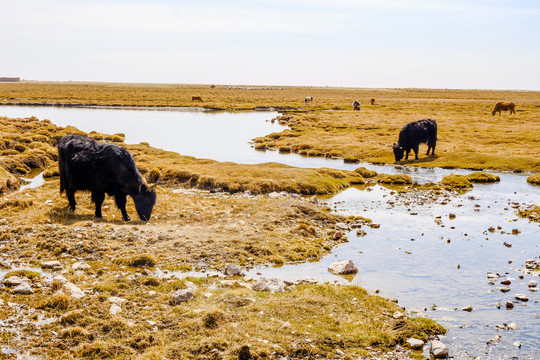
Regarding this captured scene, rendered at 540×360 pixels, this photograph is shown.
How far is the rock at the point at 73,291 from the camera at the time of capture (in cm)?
1059

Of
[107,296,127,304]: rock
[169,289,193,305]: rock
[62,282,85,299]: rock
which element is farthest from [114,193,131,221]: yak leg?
[169,289,193,305]: rock

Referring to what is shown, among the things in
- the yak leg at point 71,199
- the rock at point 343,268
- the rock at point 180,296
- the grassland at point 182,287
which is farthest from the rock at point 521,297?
the yak leg at point 71,199

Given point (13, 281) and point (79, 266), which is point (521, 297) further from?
point (13, 281)

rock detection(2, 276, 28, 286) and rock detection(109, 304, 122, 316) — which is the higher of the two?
rock detection(2, 276, 28, 286)

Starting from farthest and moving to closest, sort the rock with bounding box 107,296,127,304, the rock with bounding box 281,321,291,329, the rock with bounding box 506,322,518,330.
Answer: the rock with bounding box 107,296,127,304
the rock with bounding box 506,322,518,330
the rock with bounding box 281,321,291,329

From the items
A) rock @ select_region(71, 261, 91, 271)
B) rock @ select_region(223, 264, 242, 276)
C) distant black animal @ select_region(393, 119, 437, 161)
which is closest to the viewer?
rock @ select_region(71, 261, 91, 271)

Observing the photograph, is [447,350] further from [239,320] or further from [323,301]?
[239,320]

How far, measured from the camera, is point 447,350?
30.2 feet

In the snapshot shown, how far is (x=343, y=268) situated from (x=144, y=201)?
7.88 m

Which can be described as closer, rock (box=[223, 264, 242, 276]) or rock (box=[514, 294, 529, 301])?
rock (box=[514, 294, 529, 301])

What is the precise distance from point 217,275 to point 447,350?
5999 millimetres

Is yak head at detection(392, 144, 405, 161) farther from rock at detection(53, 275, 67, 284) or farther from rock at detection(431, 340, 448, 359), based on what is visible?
rock at detection(53, 275, 67, 284)

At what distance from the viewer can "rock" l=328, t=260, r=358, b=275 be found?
44.5 ft

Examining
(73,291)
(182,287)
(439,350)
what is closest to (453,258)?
(439,350)
